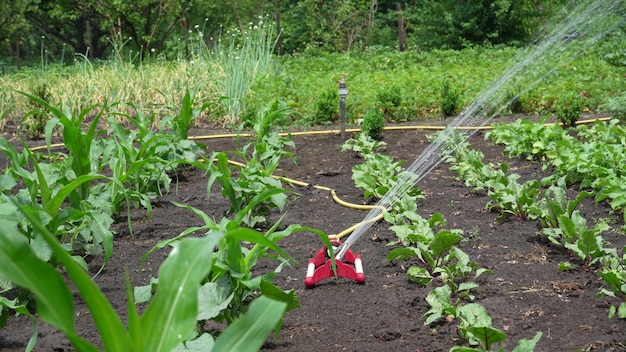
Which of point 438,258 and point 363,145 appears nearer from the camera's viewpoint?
point 438,258

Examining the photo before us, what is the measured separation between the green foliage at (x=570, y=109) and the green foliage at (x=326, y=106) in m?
2.23

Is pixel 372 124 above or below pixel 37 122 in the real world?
above

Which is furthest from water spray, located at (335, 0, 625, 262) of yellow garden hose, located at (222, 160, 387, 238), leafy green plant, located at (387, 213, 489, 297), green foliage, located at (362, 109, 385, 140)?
green foliage, located at (362, 109, 385, 140)

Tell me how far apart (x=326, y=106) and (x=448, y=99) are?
4.18 feet

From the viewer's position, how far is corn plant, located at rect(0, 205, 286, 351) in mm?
1534

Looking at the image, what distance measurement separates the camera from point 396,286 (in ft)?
11.2

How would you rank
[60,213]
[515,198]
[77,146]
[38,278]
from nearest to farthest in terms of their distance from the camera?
[38,278]
[60,213]
[77,146]
[515,198]

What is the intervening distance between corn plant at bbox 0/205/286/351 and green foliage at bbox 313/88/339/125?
6542 millimetres

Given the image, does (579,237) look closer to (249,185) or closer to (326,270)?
(326,270)

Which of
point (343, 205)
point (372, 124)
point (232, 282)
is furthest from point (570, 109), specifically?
point (232, 282)

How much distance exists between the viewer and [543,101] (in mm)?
8219

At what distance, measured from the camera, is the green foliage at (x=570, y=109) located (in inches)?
280

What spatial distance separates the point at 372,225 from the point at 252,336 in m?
2.75

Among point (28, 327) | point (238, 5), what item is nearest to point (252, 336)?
point (28, 327)
